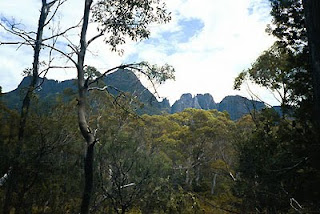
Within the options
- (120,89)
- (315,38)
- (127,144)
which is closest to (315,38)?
(315,38)

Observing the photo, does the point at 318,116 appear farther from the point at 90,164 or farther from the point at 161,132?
the point at 161,132

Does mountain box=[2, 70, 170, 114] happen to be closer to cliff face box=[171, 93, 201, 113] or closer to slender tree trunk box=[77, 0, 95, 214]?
slender tree trunk box=[77, 0, 95, 214]

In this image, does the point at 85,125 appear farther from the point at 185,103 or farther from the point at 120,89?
the point at 185,103

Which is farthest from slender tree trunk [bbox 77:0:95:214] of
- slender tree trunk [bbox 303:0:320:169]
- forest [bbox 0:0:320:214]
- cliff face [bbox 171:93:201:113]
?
cliff face [bbox 171:93:201:113]

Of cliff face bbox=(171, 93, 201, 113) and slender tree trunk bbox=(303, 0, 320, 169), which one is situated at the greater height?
cliff face bbox=(171, 93, 201, 113)

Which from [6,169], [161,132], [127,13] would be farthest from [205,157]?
[127,13]

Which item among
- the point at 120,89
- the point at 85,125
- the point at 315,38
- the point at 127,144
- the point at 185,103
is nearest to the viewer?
the point at 315,38

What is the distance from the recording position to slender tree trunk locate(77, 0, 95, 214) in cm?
441

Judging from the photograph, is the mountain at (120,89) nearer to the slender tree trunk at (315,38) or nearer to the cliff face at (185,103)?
the slender tree trunk at (315,38)

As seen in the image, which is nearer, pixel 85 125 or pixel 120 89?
pixel 85 125

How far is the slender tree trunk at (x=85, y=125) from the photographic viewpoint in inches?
174

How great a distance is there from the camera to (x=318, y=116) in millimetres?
2398

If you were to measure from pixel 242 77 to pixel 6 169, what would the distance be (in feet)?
33.6

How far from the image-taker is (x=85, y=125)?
4.64 m
